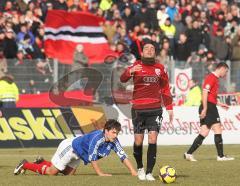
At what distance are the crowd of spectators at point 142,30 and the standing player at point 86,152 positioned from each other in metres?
10.7

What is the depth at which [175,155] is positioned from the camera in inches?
901

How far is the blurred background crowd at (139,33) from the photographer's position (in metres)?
27.8

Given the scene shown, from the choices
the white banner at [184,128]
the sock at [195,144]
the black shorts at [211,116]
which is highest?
the black shorts at [211,116]

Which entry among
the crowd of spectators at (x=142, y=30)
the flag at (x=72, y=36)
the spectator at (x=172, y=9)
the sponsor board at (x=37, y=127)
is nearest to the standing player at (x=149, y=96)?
the sponsor board at (x=37, y=127)

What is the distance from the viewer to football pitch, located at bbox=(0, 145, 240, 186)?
49.8 feet

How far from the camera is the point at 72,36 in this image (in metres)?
31.0

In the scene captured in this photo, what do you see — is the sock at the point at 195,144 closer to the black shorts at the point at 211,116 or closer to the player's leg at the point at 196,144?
the player's leg at the point at 196,144

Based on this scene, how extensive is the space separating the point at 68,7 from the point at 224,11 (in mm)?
6934

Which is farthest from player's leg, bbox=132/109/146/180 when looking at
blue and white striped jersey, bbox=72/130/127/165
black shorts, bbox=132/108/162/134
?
blue and white striped jersey, bbox=72/130/127/165

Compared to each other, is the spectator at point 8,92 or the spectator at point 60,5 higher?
the spectator at point 60,5

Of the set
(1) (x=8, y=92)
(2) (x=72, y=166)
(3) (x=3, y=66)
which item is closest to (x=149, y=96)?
(2) (x=72, y=166)

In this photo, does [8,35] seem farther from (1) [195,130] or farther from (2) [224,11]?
(2) [224,11]

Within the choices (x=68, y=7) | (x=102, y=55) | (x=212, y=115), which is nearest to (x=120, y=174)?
(x=212, y=115)

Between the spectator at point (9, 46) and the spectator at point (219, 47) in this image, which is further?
the spectator at point (219, 47)
